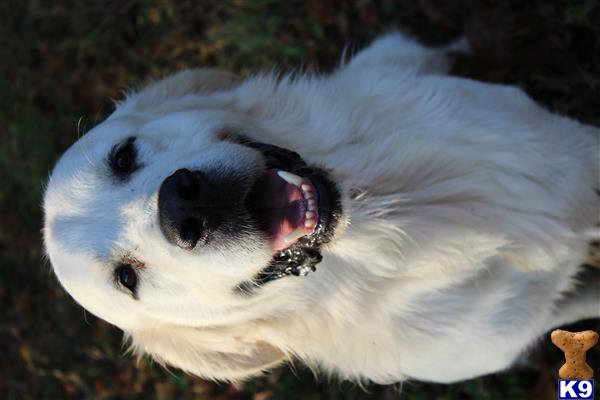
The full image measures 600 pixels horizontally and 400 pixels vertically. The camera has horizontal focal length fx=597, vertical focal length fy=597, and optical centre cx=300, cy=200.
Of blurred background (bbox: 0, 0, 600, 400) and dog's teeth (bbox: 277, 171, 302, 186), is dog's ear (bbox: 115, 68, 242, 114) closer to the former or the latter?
blurred background (bbox: 0, 0, 600, 400)

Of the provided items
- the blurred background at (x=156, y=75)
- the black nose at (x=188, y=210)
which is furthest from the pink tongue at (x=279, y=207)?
the blurred background at (x=156, y=75)

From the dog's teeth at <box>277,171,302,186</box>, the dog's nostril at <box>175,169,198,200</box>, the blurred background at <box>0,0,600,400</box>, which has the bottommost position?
the blurred background at <box>0,0,600,400</box>

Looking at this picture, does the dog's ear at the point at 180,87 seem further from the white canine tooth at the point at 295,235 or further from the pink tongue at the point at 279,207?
the white canine tooth at the point at 295,235

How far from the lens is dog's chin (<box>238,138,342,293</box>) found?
218 cm

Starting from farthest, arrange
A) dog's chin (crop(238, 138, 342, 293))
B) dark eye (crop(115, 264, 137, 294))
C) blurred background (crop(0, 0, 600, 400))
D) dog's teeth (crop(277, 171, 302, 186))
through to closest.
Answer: blurred background (crop(0, 0, 600, 400))
dark eye (crop(115, 264, 137, 294))
dog's chin (crop(238, 138, 342, 293))
dog's teeth (crop(277, 171, 302, 186))

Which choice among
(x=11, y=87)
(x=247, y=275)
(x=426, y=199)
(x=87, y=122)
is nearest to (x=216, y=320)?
(x=247, y=275)

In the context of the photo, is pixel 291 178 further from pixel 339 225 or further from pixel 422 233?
pixel 422 233

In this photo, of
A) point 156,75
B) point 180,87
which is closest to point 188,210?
point 180,87

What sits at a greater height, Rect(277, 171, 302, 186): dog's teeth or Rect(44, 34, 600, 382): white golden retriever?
Rect(277, 171, 302, 186): dog's teeth

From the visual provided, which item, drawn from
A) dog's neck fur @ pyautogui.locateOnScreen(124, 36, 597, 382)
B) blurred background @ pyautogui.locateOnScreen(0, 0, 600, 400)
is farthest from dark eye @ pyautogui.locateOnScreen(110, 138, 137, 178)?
blurred background @ pyautogui.locateOnScreen(0, 0, 600, 400)

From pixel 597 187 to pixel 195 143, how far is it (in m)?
1.78

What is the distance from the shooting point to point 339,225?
2.24 meters

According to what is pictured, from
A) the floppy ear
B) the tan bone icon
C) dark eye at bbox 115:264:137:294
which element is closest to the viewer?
the tan bone icon

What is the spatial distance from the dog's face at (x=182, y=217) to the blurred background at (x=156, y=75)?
35.1 inches
